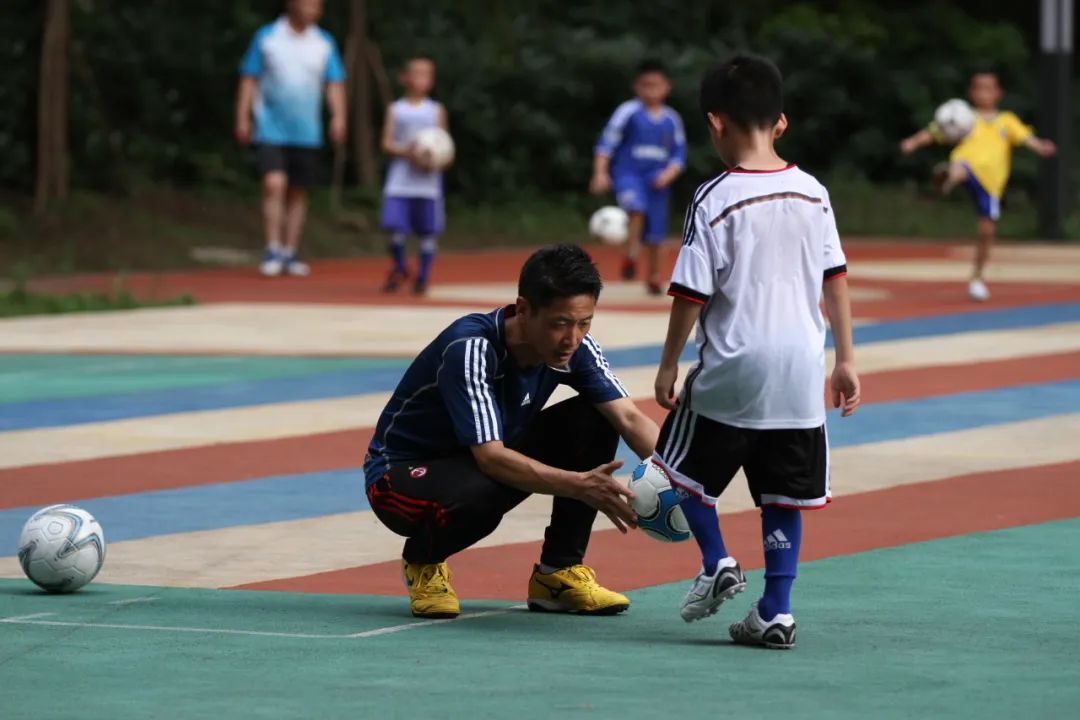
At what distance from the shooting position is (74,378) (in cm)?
1322

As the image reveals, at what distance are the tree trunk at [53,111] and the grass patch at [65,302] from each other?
5.15 metres

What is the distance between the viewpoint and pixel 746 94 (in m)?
6.29

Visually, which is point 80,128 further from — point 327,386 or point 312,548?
point 312,548

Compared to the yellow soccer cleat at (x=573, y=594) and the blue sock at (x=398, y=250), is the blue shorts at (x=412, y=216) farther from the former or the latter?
the yellow soccer cleat at (x=573, y=594)

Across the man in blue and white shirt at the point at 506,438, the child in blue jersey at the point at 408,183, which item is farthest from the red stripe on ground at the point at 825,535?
the child in blue jersey at the point at 408,183

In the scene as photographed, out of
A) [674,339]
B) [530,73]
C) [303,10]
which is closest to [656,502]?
[674,339]

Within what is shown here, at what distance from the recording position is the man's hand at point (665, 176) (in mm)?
18938

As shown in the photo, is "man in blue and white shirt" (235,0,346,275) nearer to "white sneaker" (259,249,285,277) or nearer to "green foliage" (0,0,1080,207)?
"white sneaker" (259,249,285,277)

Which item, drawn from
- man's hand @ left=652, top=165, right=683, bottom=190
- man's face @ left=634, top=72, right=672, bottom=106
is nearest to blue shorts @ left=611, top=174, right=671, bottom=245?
man's hand @ left=652, top=165, right=683, bottom=190

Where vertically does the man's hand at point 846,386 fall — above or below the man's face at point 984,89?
below

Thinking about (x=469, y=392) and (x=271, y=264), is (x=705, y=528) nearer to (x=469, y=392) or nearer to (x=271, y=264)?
(x=469, y=392)

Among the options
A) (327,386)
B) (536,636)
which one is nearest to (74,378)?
(327,386)

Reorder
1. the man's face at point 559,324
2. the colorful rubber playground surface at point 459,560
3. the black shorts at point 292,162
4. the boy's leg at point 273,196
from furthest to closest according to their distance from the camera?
the black shorts at point 292,162 → the boy's leg at point 273,196 → the man's face at point 559,324 → the colorful rubber playground surface at point 459,560

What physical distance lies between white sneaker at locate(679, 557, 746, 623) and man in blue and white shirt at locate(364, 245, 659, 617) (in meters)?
0.33
